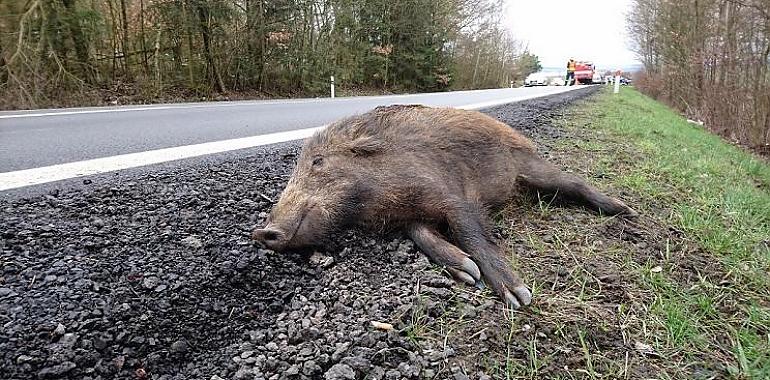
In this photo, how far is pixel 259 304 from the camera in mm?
2174

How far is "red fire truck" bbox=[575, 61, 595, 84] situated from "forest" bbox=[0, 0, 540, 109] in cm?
1726

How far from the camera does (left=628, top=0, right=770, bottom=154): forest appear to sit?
40.9 ft

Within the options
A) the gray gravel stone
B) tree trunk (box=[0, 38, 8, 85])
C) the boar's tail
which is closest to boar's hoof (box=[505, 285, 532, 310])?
the gray gravel stone

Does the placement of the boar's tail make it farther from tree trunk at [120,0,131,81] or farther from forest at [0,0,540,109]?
Result: tree trunk at [120,0,131,81]

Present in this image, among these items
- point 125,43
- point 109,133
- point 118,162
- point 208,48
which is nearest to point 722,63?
point 109,133

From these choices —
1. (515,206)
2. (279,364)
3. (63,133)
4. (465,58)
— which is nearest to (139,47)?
(63,133)

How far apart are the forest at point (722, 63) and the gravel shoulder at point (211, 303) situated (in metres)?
11.7

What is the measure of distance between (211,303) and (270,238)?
1.60 feet

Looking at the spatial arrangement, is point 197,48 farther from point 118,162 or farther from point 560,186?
point 560,186

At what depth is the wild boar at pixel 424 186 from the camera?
8.52ft

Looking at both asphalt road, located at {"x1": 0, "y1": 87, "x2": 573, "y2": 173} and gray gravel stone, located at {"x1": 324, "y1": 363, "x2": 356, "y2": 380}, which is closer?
gray gravel stone, located at {"x1": 324, "y1": 363, "x2": 356, "y2": 380}

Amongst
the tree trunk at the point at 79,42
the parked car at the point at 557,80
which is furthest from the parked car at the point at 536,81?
the tree trunk at the point at 79,42

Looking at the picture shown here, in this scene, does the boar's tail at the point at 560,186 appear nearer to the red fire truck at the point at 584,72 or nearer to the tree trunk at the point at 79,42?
the tree trunk at the point at 79,42

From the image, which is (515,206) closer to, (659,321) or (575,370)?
(659,321)
